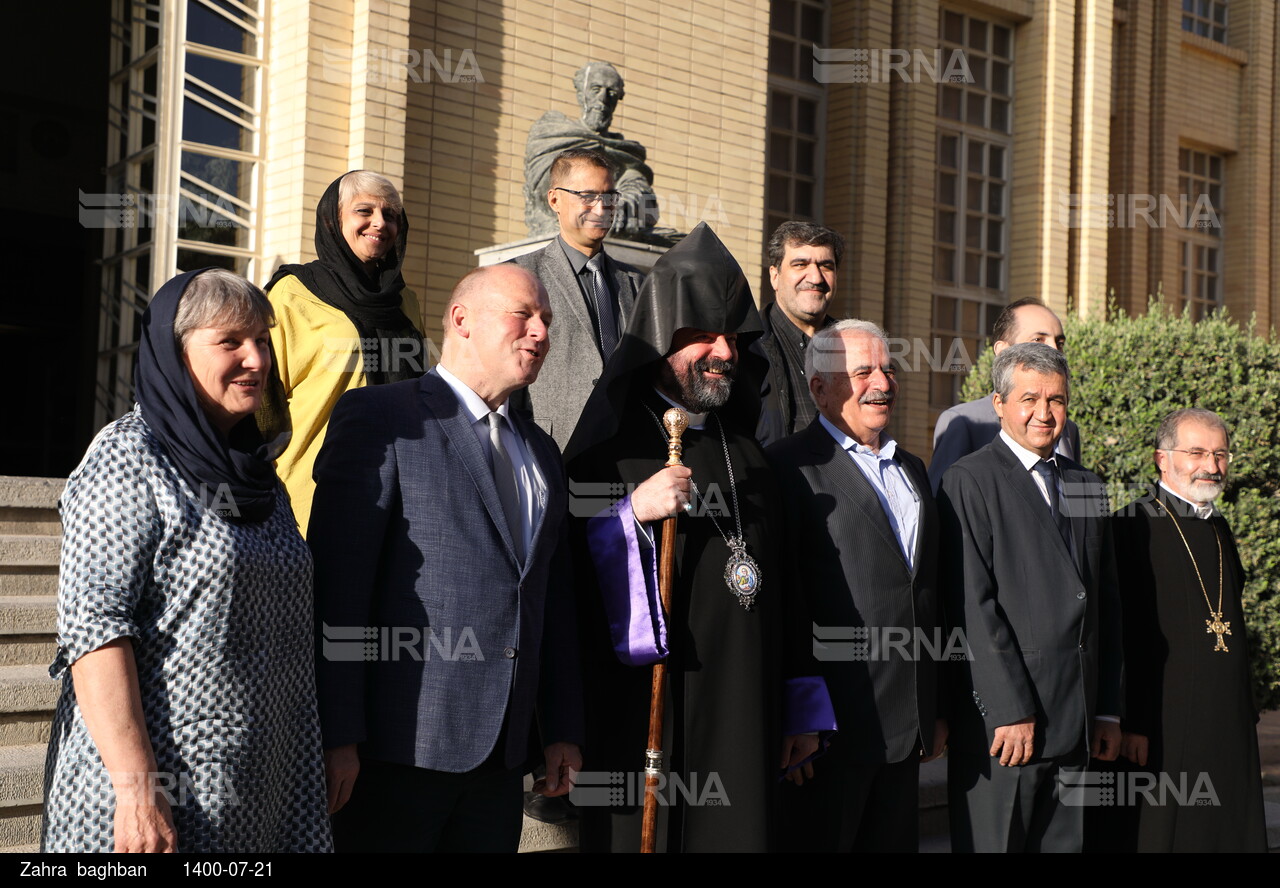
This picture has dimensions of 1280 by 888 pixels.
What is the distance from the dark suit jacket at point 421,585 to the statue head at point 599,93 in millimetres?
5165

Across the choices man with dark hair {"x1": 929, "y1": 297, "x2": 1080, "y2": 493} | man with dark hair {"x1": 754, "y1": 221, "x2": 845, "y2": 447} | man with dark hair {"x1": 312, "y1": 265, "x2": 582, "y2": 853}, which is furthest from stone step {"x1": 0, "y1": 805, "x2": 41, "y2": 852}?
man with dark hair {"x1": 929, "y1": 297, "x2": 1080, "y2": 493}

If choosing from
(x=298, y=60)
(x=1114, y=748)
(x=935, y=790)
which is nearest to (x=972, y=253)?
(x=298, y=60)

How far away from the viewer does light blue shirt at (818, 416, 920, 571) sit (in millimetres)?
4227

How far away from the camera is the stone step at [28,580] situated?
5.50 meters

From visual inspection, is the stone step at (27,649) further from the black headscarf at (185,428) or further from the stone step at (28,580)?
the black headscarf at (185,428)

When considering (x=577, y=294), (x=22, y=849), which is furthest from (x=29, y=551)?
(x=577, y=294)

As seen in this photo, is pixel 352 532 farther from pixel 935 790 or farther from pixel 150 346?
pixel 935 790

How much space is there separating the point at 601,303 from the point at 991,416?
195 centimetres

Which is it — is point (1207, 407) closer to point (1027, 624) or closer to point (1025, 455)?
point (1025, 455)

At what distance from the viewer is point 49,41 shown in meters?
11.8

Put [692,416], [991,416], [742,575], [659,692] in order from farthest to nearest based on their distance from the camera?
[991,416]
[692,416]
[742,575]
[659,692]

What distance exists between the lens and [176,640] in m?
2.70

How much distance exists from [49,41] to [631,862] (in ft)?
36.3

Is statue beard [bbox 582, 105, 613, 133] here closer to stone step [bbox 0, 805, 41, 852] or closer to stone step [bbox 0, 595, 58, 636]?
stone step [bbox 0, 595, 58, 636]
